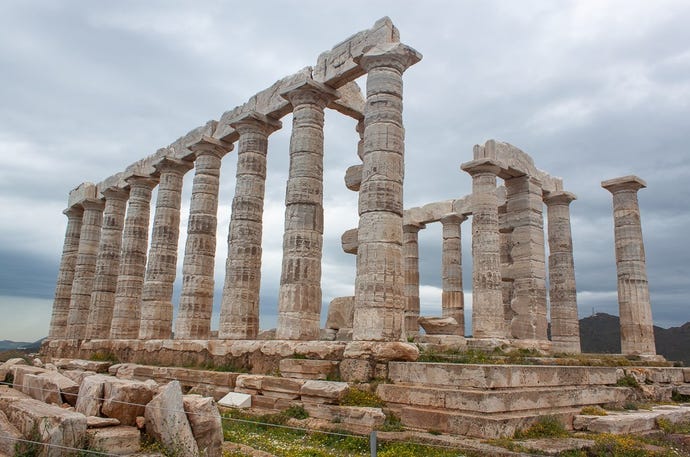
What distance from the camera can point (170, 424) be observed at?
6.95 meters

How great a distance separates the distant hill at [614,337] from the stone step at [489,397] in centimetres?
4151

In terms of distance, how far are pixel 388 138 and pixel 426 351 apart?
5705mm

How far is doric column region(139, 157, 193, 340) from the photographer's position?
20875 millimetres

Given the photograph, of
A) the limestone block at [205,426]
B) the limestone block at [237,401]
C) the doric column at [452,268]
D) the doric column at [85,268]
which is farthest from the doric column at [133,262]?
the limestone block at [205,426]

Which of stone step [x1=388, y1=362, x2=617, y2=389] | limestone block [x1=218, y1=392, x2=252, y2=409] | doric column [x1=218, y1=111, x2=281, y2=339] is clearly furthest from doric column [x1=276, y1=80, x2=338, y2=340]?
stone step [x1=388, y1=362, x2=617, y2=389]

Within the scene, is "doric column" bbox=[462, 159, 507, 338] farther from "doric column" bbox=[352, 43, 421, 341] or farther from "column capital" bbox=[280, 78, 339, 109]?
"doric column" bbox=[352, 43, 421, 341]

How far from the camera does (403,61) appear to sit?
14.5 meters

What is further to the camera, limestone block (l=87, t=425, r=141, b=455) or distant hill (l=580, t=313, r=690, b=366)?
distant hill (l=580, t=313, r=690, b=366)

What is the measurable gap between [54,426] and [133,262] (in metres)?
18.1

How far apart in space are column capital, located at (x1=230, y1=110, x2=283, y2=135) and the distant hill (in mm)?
40909

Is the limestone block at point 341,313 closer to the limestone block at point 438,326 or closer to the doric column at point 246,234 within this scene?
the limestone block at point 438,326

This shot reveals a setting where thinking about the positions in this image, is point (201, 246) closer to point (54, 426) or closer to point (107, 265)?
point (107, 265)

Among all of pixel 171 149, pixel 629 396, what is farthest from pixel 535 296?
pixel 171 149

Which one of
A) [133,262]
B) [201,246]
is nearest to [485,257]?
[201,246]
